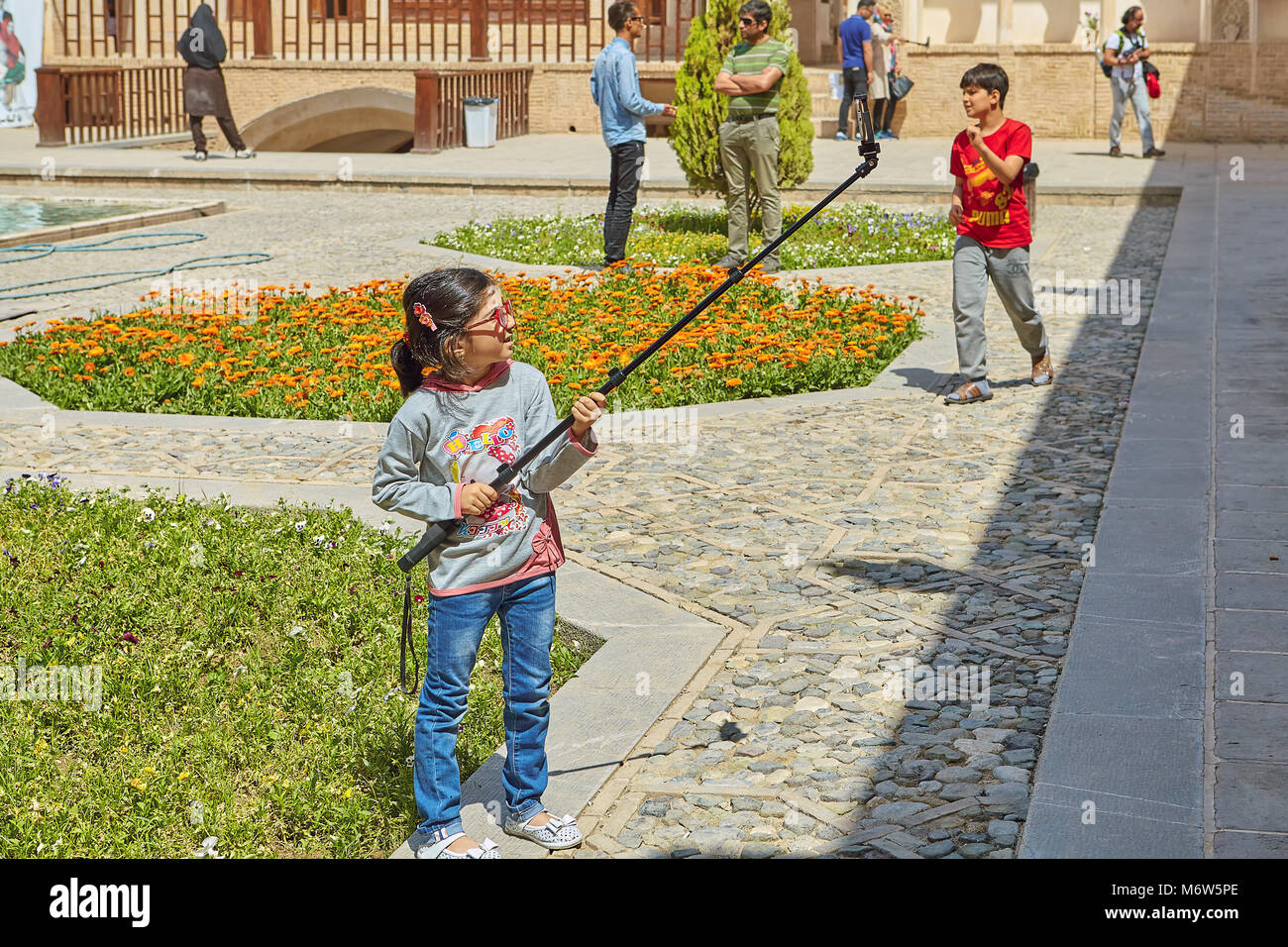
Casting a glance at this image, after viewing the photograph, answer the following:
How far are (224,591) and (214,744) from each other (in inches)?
42.6

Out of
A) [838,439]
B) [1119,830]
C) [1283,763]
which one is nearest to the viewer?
[1119,830]

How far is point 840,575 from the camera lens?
5531 mm

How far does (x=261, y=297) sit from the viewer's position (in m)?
10.6

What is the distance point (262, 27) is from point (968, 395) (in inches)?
914

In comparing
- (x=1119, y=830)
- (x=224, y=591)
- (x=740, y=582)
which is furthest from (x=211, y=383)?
(x=1119, y=830)

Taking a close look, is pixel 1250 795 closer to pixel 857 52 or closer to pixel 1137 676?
pixel 1137 676

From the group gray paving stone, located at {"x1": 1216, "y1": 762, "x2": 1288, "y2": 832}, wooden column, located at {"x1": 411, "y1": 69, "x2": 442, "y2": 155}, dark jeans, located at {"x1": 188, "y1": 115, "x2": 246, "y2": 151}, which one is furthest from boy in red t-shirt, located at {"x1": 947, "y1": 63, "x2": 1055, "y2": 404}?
wooden column, located at {"x1": 411, "y1": 69, "x2": 442, "y2": 155}

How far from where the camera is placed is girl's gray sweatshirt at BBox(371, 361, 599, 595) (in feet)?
11.4

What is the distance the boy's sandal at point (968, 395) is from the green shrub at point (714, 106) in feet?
21.0

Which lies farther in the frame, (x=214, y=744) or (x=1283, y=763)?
(x=214, y=744)

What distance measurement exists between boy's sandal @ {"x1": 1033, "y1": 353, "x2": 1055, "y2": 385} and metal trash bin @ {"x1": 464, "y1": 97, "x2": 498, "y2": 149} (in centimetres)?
1690

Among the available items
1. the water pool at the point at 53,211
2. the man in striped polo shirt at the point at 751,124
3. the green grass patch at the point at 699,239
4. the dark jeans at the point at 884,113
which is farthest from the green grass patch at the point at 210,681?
the dark jeans at the point at 884,113

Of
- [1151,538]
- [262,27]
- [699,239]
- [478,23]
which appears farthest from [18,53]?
[1151,538]
